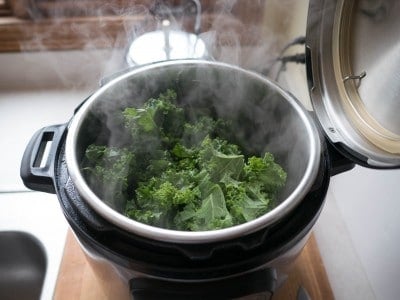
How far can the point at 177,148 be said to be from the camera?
0.84m

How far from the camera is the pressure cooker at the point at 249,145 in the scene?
0.58 meters

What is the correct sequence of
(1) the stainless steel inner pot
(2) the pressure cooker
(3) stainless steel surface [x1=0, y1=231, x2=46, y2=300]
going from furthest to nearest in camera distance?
(3) stainless steel surface [x1=0, y1=231, x2=46, y2=300], (1) the stainless steel inner pot, (2) the pressure cooker

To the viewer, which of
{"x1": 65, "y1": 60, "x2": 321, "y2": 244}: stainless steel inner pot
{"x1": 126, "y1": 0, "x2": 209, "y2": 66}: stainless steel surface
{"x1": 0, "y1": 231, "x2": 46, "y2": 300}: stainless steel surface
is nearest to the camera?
{"x1": 65, "y1": 60, "x2": 321, "y2": 244}: stainless steel inner pot

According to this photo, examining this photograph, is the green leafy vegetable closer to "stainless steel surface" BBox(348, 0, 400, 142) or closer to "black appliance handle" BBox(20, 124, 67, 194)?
"black appliance handle" BBox(20, 124, 67, 194)

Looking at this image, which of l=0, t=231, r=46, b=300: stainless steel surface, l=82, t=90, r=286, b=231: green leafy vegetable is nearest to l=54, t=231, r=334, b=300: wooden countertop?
l=0, t=231, r=46, b=300: stainless steel surface

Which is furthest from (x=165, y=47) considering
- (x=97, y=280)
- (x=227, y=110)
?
(x=97, y=280)

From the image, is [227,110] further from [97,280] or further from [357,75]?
[97,280]

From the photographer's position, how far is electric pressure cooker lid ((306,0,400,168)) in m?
0.71

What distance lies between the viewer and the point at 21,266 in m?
1.08

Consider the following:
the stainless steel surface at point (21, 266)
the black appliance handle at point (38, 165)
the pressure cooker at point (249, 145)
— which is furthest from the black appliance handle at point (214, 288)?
the stainless steel surface at point (21, 266)

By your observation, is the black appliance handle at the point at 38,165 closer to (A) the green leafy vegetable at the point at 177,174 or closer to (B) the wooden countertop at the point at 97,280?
(A) the green leafy vegetable at the point at 177,174

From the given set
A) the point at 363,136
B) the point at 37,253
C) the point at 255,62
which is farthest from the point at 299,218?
the point at 255,62

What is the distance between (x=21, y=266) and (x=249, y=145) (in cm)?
72

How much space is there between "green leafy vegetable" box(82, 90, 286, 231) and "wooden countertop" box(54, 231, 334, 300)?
0.27 meters
